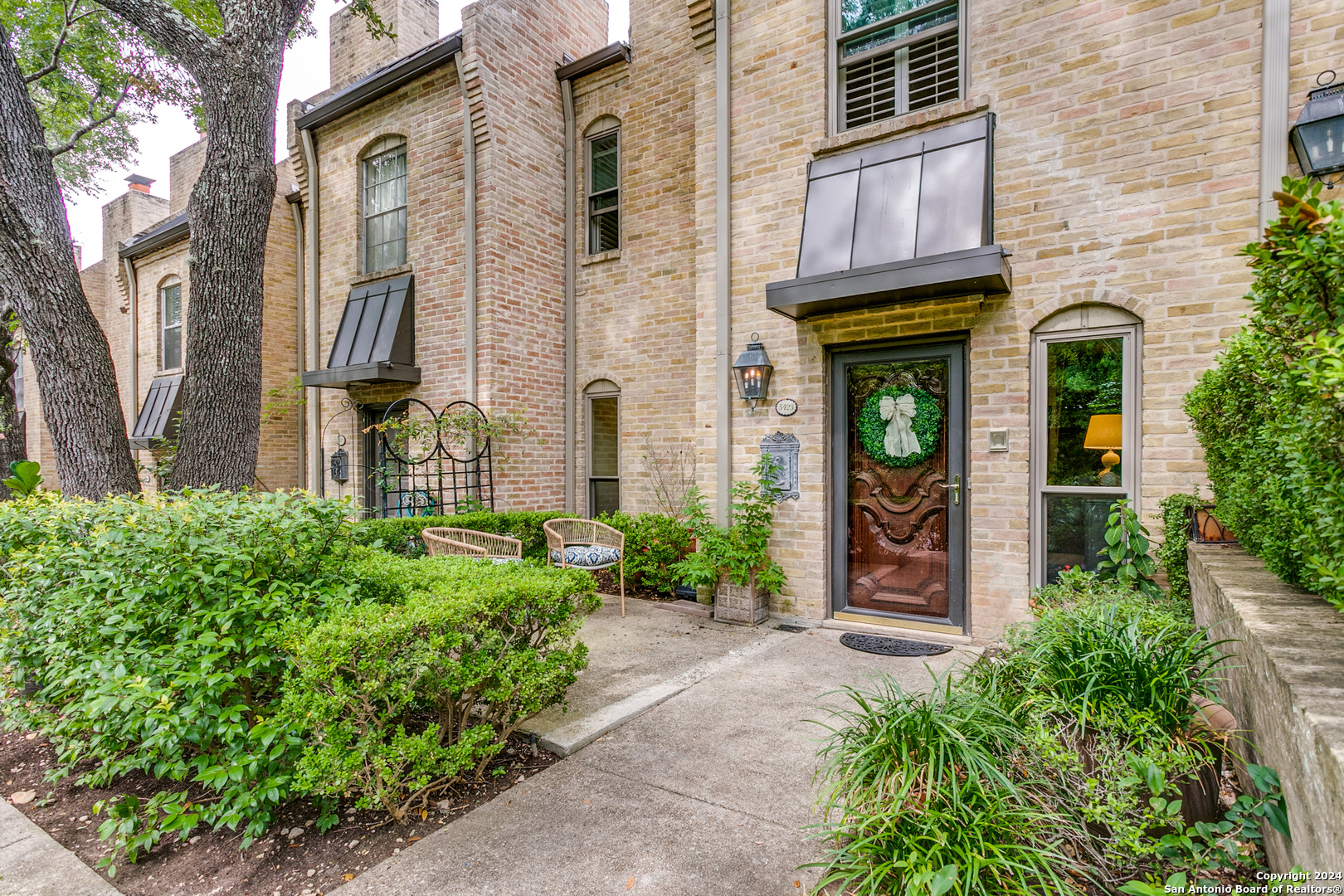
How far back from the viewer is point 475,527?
21.5 ft

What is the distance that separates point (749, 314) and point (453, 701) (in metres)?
4.10

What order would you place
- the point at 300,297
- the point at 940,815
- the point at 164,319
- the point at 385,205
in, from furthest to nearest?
the point at 164,319, the point at 300,297, the point at 385,205, the point at 940,815

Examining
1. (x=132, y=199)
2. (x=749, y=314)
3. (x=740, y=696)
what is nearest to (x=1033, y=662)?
(x=740, y=696)

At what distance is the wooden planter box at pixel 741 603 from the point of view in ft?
17.9

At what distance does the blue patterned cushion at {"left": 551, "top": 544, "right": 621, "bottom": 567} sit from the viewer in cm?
591

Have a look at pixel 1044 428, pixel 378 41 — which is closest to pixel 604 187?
pixel 378 41

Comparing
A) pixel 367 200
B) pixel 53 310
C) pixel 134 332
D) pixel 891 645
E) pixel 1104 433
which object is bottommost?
pixel 891 645

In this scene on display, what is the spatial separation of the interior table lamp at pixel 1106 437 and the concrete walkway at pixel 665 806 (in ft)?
6.31

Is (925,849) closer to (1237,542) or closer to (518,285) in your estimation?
(1237,542)

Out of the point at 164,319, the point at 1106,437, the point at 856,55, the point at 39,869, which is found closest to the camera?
the point at 39,869

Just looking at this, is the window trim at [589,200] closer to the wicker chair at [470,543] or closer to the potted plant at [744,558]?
the wicker chair at [470,543]

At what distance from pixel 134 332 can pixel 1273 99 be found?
58.2 ft

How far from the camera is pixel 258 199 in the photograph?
501 centimetres

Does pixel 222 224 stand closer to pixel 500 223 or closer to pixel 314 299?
pixel 500 223
